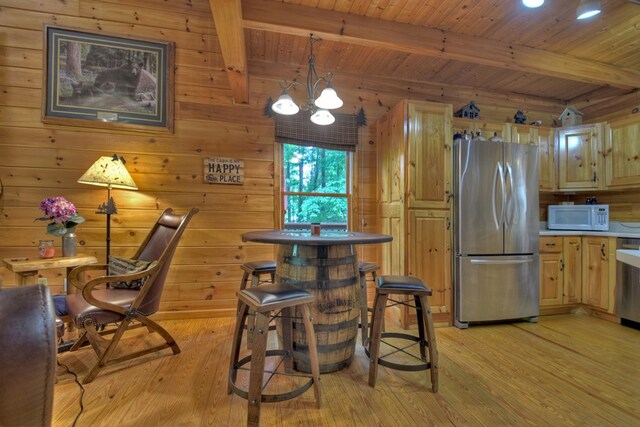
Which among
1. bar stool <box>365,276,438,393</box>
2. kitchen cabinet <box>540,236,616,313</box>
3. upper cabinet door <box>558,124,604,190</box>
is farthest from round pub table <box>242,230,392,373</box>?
upper cabinet door <box>558,124,604,190</box>

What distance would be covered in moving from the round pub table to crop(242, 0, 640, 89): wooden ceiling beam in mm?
1553

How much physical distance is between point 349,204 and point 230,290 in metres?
1.54

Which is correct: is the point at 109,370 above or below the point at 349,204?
below

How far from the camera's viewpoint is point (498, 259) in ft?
8.96

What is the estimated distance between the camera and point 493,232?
2730mm

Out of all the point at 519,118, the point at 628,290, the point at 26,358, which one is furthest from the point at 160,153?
the point at 628,290

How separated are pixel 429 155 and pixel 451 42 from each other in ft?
3.13

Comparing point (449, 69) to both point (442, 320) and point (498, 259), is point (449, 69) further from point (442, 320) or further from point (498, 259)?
point (442, 320)

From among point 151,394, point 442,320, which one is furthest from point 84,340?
point 442,320

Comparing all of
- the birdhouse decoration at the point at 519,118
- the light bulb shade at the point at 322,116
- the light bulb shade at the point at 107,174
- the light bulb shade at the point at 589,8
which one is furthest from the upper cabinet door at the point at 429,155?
the light bulb shade at the point at 107,174

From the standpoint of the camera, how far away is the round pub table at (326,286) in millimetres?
1717

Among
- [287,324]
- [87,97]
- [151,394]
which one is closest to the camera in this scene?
[151,394]

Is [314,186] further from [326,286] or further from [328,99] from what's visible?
[326,286]

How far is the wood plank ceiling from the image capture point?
2176 mm
